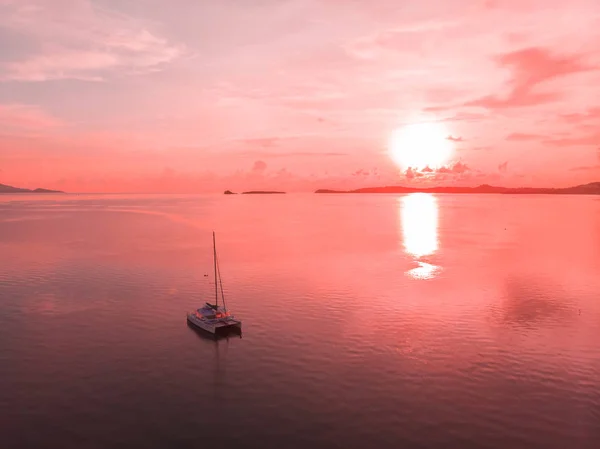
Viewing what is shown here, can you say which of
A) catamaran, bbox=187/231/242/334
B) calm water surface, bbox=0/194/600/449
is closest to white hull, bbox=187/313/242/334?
catamaran, bbox=187/231/242/334

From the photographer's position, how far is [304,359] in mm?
56969

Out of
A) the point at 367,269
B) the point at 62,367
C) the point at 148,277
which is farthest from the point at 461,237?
the point at 62,367

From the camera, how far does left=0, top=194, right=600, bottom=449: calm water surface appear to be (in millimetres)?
41406

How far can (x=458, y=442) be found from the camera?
39625mm

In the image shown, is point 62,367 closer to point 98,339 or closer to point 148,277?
point 98,339

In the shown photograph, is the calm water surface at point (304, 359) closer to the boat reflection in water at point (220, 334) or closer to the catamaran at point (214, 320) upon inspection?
the boat reflection in water at point (220, 334)

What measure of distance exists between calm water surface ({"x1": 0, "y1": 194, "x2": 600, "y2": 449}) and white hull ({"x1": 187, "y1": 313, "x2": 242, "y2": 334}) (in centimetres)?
190

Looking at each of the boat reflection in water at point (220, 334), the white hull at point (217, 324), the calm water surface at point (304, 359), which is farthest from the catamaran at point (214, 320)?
the calm water surface at point (304, 359)

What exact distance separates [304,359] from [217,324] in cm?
1623

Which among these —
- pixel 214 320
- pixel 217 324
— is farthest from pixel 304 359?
pixel 214 320

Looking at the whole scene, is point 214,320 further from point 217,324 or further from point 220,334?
point 220,334

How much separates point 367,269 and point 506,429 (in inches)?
3077

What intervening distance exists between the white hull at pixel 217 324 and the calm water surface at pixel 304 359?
190 centimetres

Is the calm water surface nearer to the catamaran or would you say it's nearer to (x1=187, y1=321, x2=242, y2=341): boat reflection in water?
(x1=187, y1=321, x2=242, y2=341): boat reflection in water
